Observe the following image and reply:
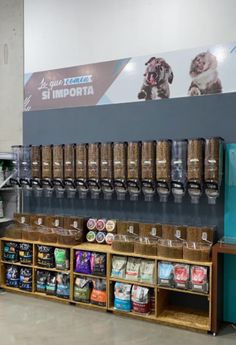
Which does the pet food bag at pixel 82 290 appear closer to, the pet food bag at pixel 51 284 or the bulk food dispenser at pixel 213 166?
the pet food bag at pixel 51 284

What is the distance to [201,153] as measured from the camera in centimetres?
328

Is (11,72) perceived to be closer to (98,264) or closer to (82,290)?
(98,264)

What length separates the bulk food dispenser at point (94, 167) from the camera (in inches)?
148

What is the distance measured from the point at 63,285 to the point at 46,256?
355mm

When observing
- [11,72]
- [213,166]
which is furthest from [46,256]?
[11,72]

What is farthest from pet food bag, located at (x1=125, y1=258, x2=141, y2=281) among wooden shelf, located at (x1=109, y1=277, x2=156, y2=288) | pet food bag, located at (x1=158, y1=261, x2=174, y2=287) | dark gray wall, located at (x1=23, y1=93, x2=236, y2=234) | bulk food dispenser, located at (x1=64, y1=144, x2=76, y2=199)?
bulk food dispenser, located at (x1=64, y1=144, x2=76, y2=199)

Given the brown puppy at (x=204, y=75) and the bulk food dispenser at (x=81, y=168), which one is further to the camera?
the bulk food dispenser at (x=81, y=168)

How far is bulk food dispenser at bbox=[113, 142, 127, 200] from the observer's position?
3625mm

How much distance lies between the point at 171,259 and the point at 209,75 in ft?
5.94

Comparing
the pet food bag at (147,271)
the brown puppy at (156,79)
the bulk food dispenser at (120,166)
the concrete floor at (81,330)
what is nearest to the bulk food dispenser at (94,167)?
the bulk food dispenser at (120,166)

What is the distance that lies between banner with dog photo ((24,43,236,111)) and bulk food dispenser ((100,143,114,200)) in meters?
0.65

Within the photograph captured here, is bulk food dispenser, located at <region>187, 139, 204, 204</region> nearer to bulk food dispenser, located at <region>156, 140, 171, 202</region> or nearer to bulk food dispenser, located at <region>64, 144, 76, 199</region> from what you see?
bulk food dispenser, located at <region>156, 140, 171, 202</region>

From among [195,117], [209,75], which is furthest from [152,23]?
[195,117]

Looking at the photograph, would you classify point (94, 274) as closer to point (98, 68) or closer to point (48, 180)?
point (48, 180)
